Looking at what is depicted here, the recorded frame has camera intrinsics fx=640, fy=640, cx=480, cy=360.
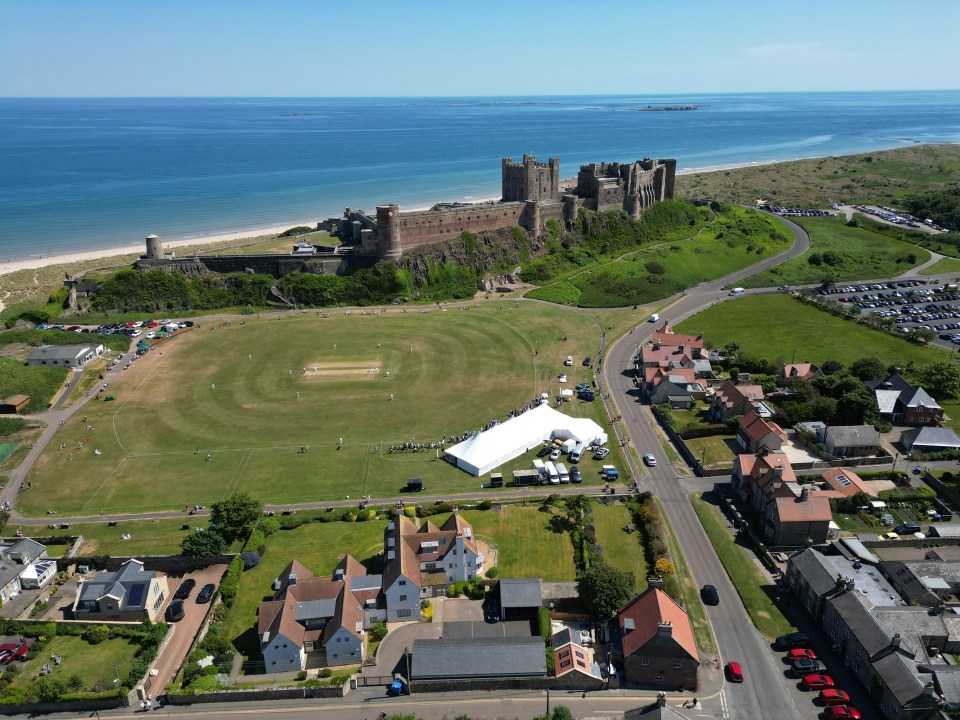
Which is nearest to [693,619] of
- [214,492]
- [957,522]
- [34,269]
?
[957,522]

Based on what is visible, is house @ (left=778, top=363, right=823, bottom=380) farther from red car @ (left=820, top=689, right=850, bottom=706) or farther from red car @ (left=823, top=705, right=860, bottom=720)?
red car @ (left=823, top=705, right=860, bottom=720)

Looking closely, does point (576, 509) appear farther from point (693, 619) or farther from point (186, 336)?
point (186, 336)

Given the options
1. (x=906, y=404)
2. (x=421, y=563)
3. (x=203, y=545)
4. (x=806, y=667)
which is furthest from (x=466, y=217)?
(x=806, y=667)

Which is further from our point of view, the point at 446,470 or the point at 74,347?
the point at 74,347

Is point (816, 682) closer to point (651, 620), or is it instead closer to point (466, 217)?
point (651, 620)

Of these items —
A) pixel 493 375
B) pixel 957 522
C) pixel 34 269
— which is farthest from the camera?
pixel 34 269

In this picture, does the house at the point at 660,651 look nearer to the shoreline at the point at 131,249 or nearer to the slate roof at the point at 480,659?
the slate roof at the point at 480,659

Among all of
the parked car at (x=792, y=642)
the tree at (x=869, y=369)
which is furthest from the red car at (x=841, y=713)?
the tree at (x=869, y=369)
